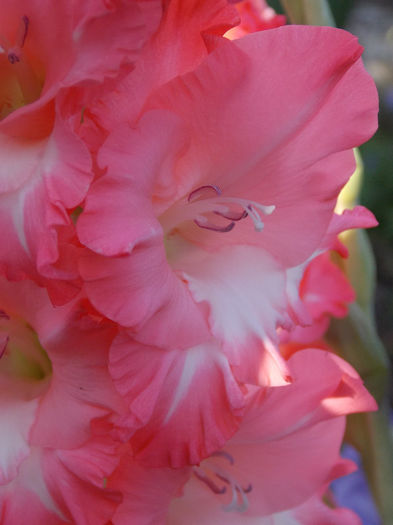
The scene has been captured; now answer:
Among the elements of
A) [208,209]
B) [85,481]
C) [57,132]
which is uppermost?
[57,132]

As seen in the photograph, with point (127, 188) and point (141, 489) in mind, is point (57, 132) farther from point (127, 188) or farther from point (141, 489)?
point (141, 489)

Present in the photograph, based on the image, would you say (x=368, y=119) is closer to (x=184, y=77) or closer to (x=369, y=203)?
(x=184, y=77)

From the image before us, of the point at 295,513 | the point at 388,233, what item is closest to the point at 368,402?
the point at 295,513

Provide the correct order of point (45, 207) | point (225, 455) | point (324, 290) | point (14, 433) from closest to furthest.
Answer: point (45, 207), point (14, 433), point (225, 455), point (324, 290)

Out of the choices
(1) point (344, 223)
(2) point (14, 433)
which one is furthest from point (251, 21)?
(2) point (14, 433)

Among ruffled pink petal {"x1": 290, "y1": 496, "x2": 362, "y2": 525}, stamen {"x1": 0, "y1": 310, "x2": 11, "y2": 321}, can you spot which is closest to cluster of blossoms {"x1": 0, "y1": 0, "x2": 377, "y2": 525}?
stamen {"x1": 0, "y1": 310, "x2": 11, "y2": 321}

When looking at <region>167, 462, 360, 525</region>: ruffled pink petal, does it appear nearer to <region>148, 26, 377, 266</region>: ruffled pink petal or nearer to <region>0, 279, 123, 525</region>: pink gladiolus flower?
<region>0, 279, 123, 525</region>: pink gladiolus flower

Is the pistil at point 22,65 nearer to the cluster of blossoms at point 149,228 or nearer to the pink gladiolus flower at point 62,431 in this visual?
the cluster of blossoms at point 149,228

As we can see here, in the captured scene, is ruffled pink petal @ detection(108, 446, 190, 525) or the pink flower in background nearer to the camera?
ruffled pink petal @ detection(108, 446, 190, 525)
